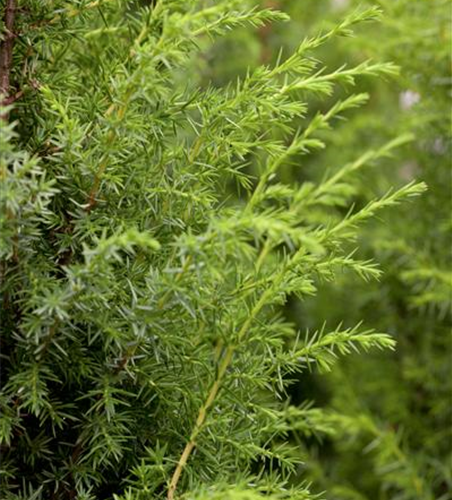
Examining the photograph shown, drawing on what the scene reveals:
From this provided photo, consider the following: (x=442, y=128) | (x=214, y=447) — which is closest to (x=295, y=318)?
(x=442, y=128)

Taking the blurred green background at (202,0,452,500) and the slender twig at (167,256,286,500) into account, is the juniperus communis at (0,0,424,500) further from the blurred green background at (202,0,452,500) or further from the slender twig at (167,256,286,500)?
the blurred green background at (202,0,452,500)

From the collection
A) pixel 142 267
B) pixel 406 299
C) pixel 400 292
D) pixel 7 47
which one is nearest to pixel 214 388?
pixel 142 267

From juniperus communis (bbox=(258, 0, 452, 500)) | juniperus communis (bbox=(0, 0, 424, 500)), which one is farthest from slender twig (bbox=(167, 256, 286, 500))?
juniperus communis (bbox=(258, 0, 452, 500))

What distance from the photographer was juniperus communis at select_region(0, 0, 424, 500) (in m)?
0.68

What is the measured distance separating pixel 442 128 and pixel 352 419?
2.19 feet

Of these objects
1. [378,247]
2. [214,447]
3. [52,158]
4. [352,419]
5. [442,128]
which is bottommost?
[352,419]

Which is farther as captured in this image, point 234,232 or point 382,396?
point 382,396

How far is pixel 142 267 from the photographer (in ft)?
2.48

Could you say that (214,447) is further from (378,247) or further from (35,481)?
(378,247)

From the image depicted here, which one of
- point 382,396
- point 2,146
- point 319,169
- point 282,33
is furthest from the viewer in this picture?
point 282,33

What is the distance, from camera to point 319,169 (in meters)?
2.25

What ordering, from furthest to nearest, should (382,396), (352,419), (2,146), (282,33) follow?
(282,33)
(382,396)
(352,419)
(2,146)

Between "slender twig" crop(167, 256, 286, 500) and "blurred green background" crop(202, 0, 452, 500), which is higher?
"slender twig" crop(167, 256, 286, 500)

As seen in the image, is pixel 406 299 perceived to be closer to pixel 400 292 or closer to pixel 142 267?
pixel 400 292
